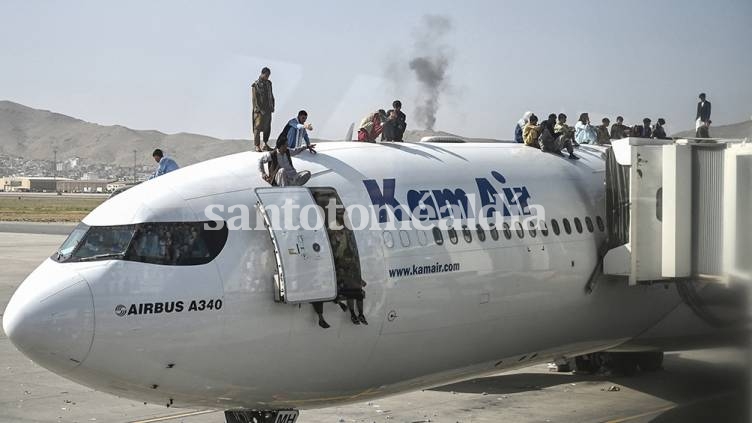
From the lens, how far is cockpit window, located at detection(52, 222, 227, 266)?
1173cm

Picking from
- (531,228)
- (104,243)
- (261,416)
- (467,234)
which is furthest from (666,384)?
(104,243)

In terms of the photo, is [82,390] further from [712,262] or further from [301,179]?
[712,262]

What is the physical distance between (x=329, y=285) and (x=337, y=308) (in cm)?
42

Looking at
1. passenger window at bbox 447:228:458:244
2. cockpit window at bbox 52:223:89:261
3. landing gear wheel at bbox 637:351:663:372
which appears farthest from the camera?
landing gear wheel at bbox 637:351:663:372

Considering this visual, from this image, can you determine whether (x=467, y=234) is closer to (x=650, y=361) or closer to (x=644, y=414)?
(x=644, y=414)

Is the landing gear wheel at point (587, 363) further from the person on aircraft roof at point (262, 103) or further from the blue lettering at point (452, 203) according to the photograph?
the person on aircraft roof at point (262, 103)

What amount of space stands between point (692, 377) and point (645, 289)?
6.42 metres

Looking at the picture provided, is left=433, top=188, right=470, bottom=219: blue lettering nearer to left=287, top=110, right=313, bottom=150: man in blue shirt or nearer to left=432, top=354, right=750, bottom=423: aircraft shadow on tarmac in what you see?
left=287, top=110, right=313, bottom=150: man in blue shirt

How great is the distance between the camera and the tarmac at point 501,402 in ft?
59.9

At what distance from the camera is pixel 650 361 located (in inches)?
890

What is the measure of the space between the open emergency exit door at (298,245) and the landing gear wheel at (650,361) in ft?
40.5

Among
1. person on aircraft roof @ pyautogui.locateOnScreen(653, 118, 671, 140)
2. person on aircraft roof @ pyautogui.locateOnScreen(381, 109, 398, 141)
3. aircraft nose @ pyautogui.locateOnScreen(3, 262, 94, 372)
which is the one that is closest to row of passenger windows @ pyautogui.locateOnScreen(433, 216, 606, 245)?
person on aircraft roof @ pyautogui.locateOnScreen(381, 109, 398, 141)

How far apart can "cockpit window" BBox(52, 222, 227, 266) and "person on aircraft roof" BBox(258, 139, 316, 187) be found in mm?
1095

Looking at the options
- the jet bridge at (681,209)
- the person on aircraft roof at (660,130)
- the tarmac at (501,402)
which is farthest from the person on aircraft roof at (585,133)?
the tarmac at (501,402)
